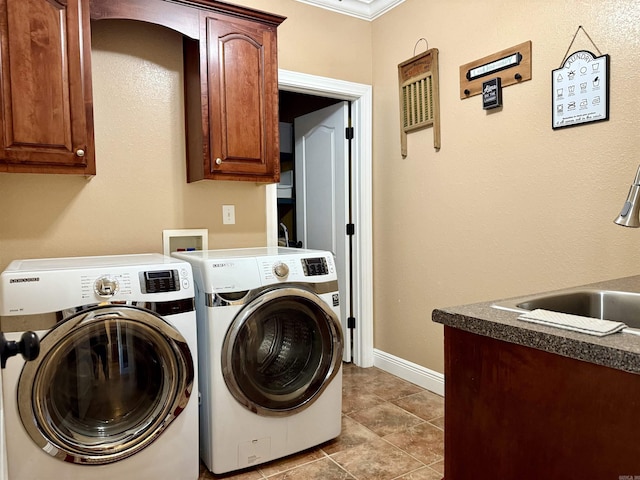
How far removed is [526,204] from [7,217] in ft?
8.38

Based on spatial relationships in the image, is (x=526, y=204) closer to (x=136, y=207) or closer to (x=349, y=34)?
(x=349, y=34)

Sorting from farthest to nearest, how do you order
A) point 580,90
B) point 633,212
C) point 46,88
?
point 580,90 < point 46,88 < point 633,212

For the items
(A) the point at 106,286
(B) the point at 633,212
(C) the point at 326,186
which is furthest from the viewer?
(C) the point at 326,186

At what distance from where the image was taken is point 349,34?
3.32 metres

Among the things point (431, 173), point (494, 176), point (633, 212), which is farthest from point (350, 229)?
point (633, 212)

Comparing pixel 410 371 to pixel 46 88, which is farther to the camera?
pixel 410 371

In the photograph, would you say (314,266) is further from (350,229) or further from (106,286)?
(350,229)

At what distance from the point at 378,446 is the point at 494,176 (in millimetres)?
1538

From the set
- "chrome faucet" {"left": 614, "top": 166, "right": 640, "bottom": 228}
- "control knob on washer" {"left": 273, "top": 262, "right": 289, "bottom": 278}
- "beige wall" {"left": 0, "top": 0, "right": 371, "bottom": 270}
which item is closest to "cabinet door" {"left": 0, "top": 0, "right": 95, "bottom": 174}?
"beige wall" {"left": 0, "top": 0, "right": 371, "bottom": 270}

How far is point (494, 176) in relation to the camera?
2570 mm

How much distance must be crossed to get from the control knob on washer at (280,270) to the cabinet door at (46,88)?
3.12ft

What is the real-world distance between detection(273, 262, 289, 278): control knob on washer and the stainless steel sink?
1.08 metres

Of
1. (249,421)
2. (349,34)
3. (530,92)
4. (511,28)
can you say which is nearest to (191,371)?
(249,421)

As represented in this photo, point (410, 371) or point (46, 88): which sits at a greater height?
point (46, 88)
